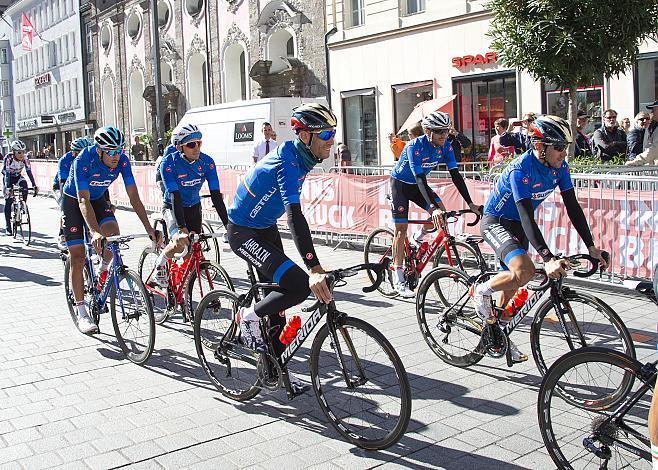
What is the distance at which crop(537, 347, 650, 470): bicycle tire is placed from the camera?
3666 millimetres

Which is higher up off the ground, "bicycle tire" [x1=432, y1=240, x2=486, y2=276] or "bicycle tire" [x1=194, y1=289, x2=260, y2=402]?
"bicycle tire" [x1=432, y1=240, x2=486, y2=276]

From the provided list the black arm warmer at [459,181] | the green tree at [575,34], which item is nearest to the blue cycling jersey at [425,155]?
the black arm warmer at [459,181]

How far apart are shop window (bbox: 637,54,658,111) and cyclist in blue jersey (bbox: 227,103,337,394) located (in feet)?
47.8

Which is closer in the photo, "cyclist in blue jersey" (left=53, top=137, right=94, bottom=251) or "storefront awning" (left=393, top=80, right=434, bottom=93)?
"cyclist in blue jersey" (left=53, top=137, right=94, bottom=251)

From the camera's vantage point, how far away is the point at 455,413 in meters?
5.23

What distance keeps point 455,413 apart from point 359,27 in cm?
2185

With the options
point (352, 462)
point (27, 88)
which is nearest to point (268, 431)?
point (352, 462)

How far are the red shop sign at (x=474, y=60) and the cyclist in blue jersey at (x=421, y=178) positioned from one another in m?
12.9

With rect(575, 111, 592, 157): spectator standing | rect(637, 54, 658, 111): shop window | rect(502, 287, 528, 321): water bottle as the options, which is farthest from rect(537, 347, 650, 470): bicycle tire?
rect(637, 54, 658, 111): shop window

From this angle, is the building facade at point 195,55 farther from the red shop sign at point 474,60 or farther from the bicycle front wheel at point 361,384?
the bicycle front wheel at point 361,384

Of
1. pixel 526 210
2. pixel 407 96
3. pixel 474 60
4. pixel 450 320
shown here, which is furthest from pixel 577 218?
pixel 407 96

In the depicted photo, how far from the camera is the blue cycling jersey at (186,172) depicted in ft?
26.3

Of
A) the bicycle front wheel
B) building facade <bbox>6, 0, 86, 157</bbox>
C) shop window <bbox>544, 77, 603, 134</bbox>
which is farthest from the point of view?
building facade <bbox>6, 0, 86, 157</bbox>

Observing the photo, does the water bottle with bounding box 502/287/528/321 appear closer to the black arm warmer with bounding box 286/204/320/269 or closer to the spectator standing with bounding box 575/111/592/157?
the black arm warmer with bounding box 286/204/320/269
